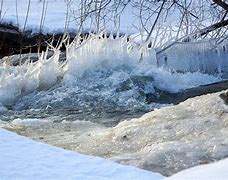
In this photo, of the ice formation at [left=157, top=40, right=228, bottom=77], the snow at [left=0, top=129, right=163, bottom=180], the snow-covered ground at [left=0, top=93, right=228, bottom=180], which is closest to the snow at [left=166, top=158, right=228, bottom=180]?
the snow-covered ground at [left=0, top=93, right=228, bottom=180]

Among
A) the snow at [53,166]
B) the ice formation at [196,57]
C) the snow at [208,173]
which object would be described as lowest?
the snow at [53,166]

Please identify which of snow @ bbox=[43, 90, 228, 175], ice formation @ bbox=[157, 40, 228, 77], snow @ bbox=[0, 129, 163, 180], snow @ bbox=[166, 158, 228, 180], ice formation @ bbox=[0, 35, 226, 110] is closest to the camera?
snow @ bbox=[166, 158, 228, 180]

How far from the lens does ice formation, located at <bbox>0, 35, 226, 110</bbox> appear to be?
9.04 m

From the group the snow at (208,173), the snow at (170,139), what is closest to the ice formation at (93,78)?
the snow at (170,139)

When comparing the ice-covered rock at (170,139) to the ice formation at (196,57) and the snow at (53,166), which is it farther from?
the ice formation at (196,57)

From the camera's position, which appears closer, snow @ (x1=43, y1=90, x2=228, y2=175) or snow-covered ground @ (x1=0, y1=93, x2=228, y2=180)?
snow-covered ground @ (x1=0, y1=93, x2=228, y2=180)

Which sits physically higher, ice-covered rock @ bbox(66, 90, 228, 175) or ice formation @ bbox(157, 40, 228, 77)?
ice formation @ bbox(157, 40, 228, 77)

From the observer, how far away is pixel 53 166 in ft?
12.4

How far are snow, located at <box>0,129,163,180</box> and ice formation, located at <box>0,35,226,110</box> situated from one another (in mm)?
4521

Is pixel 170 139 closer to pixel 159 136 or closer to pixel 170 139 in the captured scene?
pixel 170 139

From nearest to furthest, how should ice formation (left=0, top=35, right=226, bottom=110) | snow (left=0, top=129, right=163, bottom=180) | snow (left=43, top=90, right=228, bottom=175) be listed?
snow (left=0, top=129, right=163, bottom=180)
snow (left=43, top=90, right=228, bottom=175)
ice formation (left=0, top=35, right=226, bottom=110)

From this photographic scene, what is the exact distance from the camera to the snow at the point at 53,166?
3596mm

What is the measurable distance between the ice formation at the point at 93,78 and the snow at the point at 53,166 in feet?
14.8

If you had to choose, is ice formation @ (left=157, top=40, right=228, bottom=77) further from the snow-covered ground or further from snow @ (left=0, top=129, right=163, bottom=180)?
snow @ (left=0, top=129, right=163, bottom=180)
